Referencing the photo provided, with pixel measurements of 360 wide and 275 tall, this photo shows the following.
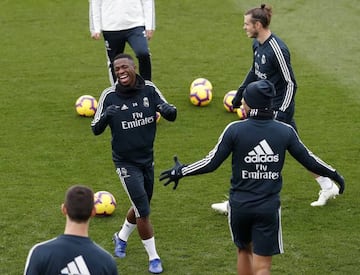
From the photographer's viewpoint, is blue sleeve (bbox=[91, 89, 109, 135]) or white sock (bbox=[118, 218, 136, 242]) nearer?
blue sleeve (bbox=[91, 89, 109, 135])

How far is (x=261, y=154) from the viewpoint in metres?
8.20

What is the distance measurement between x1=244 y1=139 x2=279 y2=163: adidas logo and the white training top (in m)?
5.53

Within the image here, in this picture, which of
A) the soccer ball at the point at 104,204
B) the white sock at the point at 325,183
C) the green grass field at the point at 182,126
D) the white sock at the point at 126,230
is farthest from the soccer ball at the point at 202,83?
the white sock at the point at 126,230

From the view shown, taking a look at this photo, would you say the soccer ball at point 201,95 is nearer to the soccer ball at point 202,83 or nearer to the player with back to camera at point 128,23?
the soccer ball at point 202,83

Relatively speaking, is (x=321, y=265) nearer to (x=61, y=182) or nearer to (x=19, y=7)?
(x=61, y=182)

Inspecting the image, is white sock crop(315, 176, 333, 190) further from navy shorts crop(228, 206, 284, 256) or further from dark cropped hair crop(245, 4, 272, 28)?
navy shorts crop(228, 206, 284, 256)

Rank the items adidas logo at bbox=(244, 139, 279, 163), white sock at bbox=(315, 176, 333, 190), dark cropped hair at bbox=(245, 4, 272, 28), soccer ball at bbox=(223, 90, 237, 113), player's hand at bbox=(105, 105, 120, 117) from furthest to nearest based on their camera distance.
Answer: soccer ball at bbox=(223, 90, 237, 113) < white sock at bbox=(315, 176, 333, 190) < dark cropped hair at bbox=(245, 4, 272, 28) < player's hand at bbox=(105, 105, 120, 117) < adidas logo at bbox=(244, 139, 279, 163)

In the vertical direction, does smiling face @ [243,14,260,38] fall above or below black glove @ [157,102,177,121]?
above

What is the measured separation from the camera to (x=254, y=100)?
8297 mm

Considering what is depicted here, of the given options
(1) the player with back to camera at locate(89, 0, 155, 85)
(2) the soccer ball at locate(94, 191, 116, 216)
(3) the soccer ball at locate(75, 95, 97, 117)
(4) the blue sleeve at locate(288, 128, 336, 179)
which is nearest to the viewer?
(4) the blue sleeve at locate(288, 128, 336, 179)

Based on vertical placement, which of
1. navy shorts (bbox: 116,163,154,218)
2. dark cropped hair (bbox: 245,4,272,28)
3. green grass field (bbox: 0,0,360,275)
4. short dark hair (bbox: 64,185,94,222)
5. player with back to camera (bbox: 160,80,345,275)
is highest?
dark cropped hair (bbox: 245,4,272,28)

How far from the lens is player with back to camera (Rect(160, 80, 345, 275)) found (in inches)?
323

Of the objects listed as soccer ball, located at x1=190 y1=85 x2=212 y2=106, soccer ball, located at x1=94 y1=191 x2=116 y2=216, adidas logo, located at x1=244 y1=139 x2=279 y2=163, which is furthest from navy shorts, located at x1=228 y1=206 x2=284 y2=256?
soccer ball, located at x1=190 y1=85 x2=212 y2=106

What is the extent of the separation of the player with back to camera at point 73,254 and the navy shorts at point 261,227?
2.34 metres
